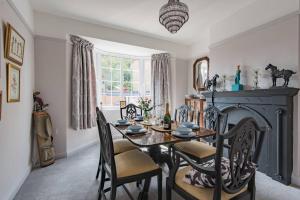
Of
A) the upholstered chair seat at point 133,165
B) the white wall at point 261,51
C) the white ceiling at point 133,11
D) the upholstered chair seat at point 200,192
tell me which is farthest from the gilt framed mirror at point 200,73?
the upholstered chair seat at point 200,192

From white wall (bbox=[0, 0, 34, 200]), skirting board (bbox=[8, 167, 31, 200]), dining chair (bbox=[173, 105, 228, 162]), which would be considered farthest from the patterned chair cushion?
skirting board (bbox=[8, 167, 31, 200])

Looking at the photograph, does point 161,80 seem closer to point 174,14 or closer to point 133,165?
point 174,14

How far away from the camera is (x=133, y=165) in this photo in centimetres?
168

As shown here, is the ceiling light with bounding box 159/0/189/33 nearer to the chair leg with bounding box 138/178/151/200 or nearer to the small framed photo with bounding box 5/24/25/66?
the small framed photo with bounding box 5/24/25/66

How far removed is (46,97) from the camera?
307cm

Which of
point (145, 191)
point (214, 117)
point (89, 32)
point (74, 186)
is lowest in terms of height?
point (74, 186)

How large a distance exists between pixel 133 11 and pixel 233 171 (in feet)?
9.78

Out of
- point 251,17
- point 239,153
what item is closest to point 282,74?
point 251,17

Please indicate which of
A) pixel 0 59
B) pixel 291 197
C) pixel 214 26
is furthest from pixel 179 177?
pixel 214 26

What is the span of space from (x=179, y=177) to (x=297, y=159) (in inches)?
75.7

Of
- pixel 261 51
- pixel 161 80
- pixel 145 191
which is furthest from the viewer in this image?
pixel 161 80

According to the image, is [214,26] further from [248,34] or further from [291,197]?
[291,197]

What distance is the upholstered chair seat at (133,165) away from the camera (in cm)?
159

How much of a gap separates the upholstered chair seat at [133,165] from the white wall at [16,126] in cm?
122
